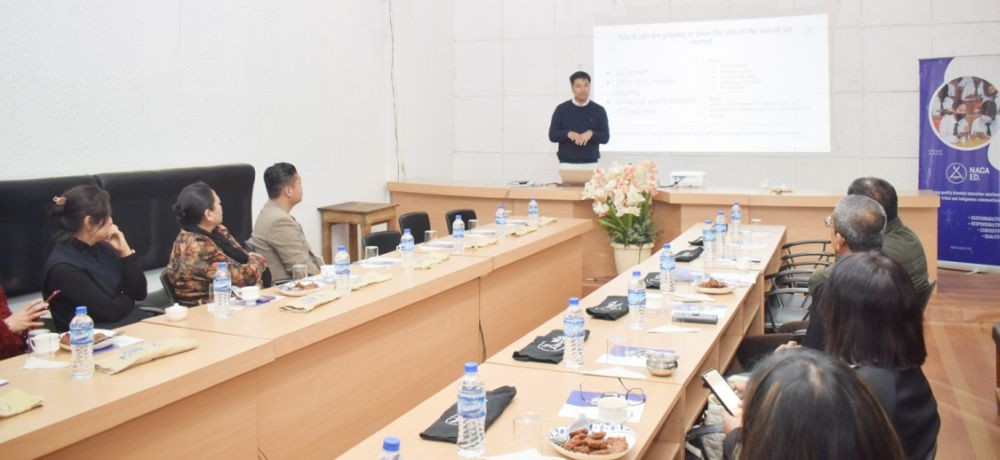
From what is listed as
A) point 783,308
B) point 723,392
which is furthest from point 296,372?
point 783,308

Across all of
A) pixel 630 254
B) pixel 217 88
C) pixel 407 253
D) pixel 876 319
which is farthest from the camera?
pixel 630 254

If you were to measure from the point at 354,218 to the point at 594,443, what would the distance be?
16.8 ft

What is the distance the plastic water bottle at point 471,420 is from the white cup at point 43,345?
153cm

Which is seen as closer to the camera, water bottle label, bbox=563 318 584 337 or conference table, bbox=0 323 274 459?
conference table, bbox=0 323 274 459

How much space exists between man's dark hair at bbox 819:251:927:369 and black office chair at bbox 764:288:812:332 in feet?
6.66

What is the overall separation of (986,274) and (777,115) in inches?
94.2

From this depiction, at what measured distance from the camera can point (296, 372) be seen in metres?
3.19

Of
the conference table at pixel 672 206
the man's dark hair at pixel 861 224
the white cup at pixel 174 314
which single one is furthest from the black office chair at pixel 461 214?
the man's dark hair at pixel 861 224

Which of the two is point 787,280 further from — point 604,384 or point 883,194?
point 604,384

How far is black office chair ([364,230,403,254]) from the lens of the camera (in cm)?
521

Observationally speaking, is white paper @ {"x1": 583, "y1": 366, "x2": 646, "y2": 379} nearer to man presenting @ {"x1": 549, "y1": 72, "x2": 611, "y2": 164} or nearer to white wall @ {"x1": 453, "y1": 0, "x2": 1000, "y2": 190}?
man presenting @ {"x1": 549, "y1": 72, "x2": 611, "y2": 164}

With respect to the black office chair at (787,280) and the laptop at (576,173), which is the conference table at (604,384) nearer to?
the black office chair at (787,280)

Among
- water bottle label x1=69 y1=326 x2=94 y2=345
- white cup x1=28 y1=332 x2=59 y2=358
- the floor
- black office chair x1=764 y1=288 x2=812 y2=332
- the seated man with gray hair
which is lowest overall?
the floor

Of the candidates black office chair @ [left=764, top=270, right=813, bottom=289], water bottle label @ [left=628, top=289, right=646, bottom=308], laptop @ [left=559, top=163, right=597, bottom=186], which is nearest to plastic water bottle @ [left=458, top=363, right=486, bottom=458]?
water bottle label @ [left=628, top=289, right=646, bottom=308]
